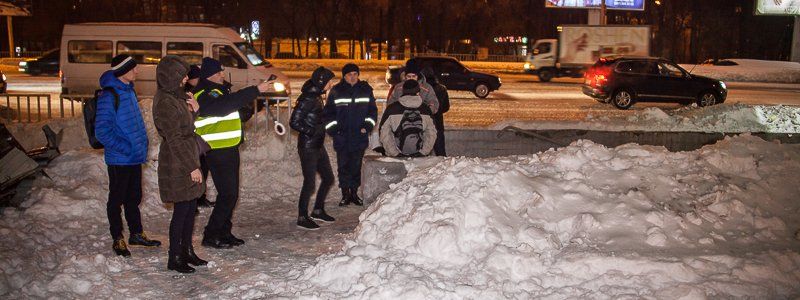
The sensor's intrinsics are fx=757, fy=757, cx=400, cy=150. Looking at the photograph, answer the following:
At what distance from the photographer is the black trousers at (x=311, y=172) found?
7.72m

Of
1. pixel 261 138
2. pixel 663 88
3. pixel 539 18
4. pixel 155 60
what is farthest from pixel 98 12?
pixel 261 138

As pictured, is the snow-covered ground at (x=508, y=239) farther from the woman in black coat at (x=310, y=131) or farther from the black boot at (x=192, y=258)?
the woman in black coat at (x=310, y=131)

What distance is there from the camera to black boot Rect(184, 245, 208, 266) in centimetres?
638

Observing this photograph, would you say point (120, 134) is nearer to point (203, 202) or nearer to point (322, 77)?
point (322, 77)

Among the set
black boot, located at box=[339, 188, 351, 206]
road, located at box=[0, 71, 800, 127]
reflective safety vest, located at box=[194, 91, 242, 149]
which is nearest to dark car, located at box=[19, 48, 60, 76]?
road, located at box=[0, 71, 800, 127]

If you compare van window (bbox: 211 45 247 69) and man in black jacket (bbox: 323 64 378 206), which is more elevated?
van window (bbox: 211 45 247 69)

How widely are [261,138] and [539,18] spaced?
54.6 meters

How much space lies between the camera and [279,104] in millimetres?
11969

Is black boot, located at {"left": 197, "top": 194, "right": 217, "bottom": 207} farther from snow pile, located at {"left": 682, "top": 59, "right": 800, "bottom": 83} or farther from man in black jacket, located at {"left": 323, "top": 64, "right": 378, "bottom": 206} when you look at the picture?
snow pile, located at {"left": 682, "top": 59, "right": 800, "bottom": 83}

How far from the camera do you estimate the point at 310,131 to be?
7625 millimetres

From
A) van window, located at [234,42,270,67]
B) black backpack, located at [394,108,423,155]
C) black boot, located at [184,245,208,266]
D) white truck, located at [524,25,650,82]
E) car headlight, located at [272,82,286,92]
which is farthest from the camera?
white truck, located at [524,25,650,82]

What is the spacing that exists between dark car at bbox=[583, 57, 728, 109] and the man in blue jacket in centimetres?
1657

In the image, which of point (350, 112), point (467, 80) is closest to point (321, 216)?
point (350, 112)

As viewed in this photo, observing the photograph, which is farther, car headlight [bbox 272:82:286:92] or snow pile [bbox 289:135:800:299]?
car headlight [bbox 272:82:286:92]
